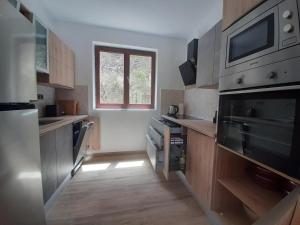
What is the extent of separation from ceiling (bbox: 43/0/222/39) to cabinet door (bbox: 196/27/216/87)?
57 centimetres

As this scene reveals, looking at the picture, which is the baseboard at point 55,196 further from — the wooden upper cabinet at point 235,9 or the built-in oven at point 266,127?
the wooden upper cabinet at point 235,9

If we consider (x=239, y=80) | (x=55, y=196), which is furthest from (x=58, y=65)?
(x=239, y=80)

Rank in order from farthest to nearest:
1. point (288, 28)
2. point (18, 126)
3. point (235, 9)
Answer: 1. point (235, 9)
2. point (18, 126)
3. point (288, 28)

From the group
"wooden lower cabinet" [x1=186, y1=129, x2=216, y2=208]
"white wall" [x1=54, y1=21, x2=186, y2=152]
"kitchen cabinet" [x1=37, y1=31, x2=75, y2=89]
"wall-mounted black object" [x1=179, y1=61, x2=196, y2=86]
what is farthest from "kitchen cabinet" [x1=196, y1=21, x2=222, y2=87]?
"kitchen cabinet" [x1=37, y1=31, x2=75, y2=89]

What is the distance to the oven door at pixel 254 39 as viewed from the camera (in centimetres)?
75

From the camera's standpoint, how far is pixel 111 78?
287cm

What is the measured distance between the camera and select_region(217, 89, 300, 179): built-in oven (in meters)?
0.66

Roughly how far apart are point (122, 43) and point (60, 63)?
1173 mm

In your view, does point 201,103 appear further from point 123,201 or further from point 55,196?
point 55,196

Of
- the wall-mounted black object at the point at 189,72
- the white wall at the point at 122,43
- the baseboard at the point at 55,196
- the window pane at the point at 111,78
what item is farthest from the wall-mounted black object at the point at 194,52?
the baseboard at the point at 55,196

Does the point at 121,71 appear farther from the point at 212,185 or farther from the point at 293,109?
the point at 293,109

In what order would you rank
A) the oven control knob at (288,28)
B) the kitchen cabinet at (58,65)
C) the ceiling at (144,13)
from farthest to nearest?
the ceiling at (144,13) < the kitchen cabinet at (58,65) < the oven control knob at (288,28)

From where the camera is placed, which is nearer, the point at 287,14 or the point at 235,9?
the point at 287,14

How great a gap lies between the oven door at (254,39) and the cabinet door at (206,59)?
52cm
